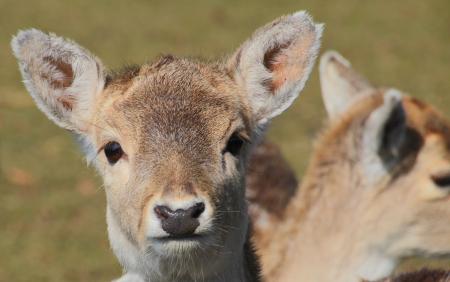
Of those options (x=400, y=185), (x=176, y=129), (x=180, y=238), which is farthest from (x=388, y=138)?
(x=180, y=238)

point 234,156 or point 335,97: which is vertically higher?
point 335,97

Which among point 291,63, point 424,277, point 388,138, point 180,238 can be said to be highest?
point 388,138

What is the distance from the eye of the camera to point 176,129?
4.82m

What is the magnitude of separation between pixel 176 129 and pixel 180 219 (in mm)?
577

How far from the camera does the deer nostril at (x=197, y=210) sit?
4.41m

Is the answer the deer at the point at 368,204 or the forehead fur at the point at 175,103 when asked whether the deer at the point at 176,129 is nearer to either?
the forehead fur at the point at 175,103

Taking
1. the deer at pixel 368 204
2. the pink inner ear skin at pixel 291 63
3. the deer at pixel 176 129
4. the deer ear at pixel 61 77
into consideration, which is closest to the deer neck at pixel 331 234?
the deer at pixel 368 204

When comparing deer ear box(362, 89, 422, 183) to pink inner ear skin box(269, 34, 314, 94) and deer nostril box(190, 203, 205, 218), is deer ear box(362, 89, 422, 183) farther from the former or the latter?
deer nostril box(190, 203, 205, 218)

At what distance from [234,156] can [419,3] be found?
60.2ft

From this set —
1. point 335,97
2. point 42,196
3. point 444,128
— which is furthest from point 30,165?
point 444,128

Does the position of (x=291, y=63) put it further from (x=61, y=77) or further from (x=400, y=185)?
(x=400, y=185)

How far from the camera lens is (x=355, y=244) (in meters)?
7.35

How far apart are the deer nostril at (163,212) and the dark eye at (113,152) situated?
1.80 ft

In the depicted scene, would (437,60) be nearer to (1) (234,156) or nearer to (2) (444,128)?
(2) (444,128)
